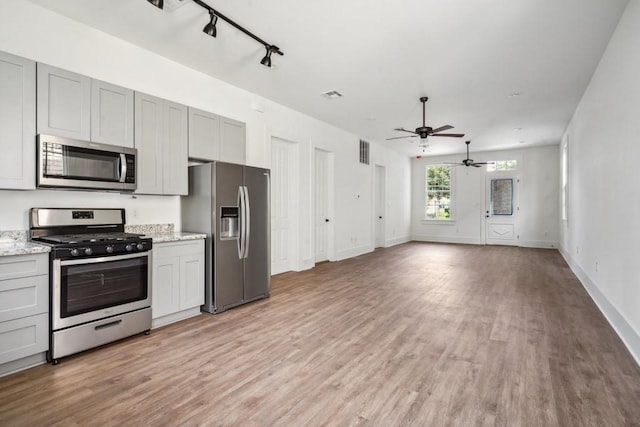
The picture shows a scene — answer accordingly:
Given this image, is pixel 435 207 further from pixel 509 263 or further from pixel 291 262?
pixel 291 262

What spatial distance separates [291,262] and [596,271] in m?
4.52

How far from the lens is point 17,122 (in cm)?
265

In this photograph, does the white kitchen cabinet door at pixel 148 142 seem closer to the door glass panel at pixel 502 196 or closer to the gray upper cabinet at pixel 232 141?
the gray upper cabinet at pixel 232 141

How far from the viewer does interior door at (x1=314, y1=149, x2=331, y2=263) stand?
693cm

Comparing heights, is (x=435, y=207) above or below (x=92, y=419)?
above

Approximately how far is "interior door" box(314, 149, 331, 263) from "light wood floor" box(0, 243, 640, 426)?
276cm

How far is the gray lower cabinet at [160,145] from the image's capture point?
347 centimetres

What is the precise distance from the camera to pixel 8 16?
9.20ft

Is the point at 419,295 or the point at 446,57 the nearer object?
the point at 446,57

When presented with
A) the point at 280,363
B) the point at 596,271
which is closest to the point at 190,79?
the point at 280,363

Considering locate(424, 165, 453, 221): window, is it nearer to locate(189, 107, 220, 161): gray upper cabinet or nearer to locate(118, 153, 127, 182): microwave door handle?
locate(189, 107, 220, 161): gray upper cabinet

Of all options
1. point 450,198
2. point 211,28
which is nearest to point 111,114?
point 211,28

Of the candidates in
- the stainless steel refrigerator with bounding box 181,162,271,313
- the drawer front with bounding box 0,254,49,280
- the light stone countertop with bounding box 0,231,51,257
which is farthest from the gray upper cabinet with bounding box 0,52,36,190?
the stainless steel refrigerator with bounding box 181,162,271,313

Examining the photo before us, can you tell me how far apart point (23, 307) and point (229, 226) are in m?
1.97
